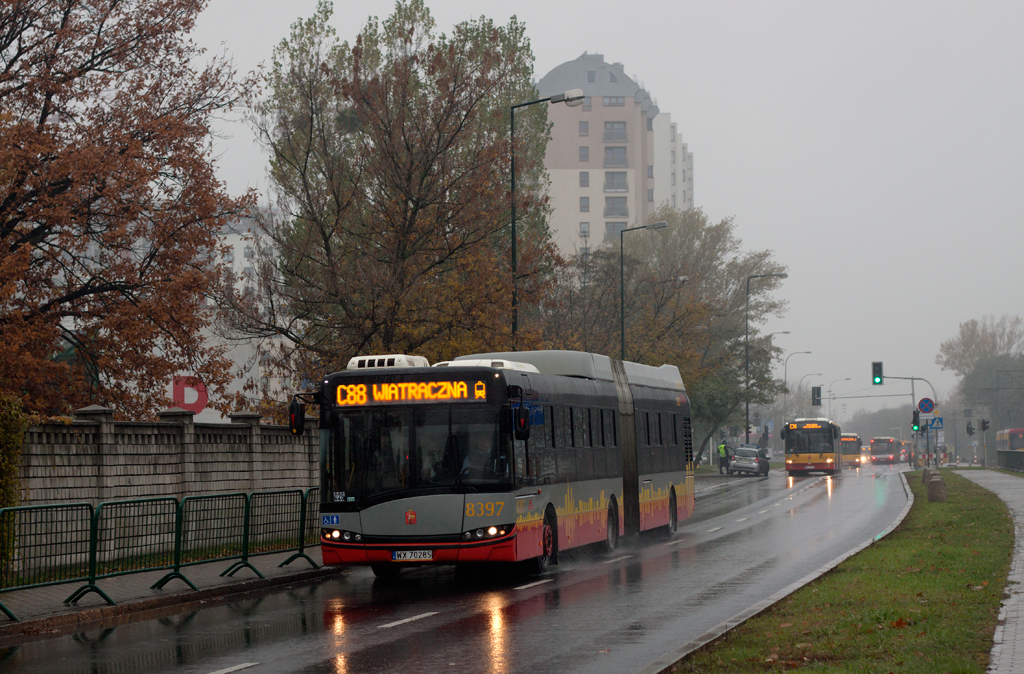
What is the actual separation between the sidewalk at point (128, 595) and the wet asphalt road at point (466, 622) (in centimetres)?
51

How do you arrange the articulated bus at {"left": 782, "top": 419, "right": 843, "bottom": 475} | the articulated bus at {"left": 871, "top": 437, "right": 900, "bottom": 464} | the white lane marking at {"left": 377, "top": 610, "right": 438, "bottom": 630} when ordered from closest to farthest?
the white lane marking at {"left": 377, "top": 610, "right": 438, "bottom": 630} → the articulated bus at {"left": 782, "top": 419, "right": 843, "bottom": 475} → the articulated bus at {"left": 871, "top": 437, "right": 900, "bottom": 464}

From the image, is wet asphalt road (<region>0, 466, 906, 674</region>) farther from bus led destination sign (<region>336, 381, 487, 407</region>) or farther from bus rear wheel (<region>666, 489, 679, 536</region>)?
bus rear wheel (<region>666, 489, 679, 536</region>)

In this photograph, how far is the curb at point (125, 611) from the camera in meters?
12.7

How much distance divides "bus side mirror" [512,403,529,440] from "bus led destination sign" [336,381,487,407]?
0.48m

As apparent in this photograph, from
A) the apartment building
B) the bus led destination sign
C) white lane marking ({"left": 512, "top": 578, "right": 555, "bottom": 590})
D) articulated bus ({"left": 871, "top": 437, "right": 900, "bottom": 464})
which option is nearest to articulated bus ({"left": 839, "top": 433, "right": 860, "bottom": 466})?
articulated bus ({"left": 871, "top": 437, "right": 900, "bottom": 464})

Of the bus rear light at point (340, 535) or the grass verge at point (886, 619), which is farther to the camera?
the bus rear light at point (340, 535)

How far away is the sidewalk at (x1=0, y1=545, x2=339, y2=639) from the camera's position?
13211mm

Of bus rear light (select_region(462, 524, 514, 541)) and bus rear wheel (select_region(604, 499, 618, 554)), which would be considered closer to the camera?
bus rear light (select_region(462, 524, 514, 541))

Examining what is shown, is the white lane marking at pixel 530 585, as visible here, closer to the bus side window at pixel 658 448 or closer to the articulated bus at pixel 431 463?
the articulated bus at pixel 431 463

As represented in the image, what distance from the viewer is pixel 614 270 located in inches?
2189

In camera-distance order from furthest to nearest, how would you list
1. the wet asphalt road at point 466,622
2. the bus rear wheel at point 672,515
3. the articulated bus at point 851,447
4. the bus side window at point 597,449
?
the articulated bus at point 851,447 → the bus rear wheel at point 672,515 → the bus side window at point 597,449 → the wet asphalt road at point 466,622

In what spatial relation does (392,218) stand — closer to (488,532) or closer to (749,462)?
(488,532)

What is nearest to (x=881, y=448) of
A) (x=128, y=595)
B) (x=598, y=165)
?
(x=598, y=165)

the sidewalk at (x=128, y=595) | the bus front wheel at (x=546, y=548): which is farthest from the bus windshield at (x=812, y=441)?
the sidewalk at (x=128, y=595)
